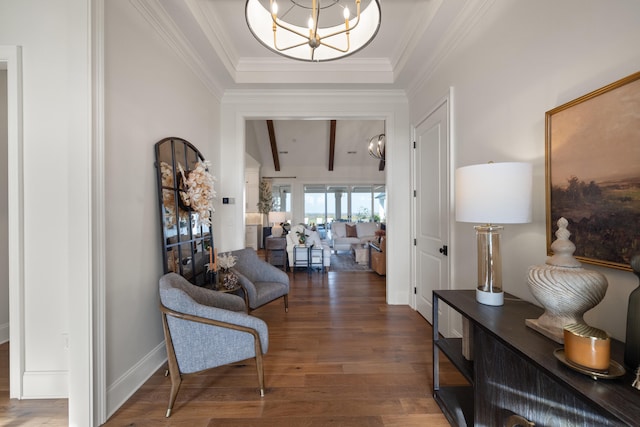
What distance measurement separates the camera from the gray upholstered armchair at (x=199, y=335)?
1642 millimetres

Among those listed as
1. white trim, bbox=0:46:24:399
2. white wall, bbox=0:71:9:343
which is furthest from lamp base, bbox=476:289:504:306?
white wall, bbox=0:71:9:343

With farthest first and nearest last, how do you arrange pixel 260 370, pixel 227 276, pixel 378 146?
1. pixel 378 146
2. pixel 227 276
3. pixel 260 370

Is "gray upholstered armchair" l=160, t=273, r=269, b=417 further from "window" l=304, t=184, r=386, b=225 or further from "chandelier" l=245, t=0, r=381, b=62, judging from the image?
"window" l=304, t=184, r=386, b=225

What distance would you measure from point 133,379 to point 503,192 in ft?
8.54

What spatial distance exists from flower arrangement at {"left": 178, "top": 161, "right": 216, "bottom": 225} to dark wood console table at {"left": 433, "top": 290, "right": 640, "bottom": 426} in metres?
2.06

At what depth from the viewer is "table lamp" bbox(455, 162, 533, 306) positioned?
126cm

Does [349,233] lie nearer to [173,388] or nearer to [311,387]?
[311,387]

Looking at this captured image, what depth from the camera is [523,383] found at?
1.11m

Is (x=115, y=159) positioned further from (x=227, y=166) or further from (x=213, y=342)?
(x=227, y=166)

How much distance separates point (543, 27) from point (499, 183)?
1001 millimetres

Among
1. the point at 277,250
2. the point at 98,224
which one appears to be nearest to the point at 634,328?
the point at 98,224

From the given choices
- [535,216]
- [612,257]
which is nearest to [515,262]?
[535,216]

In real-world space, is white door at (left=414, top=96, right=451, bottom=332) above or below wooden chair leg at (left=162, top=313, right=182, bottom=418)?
above

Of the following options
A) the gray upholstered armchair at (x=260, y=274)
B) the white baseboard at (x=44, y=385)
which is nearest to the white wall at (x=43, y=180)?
the white baseboard at (x=44, y=385)
